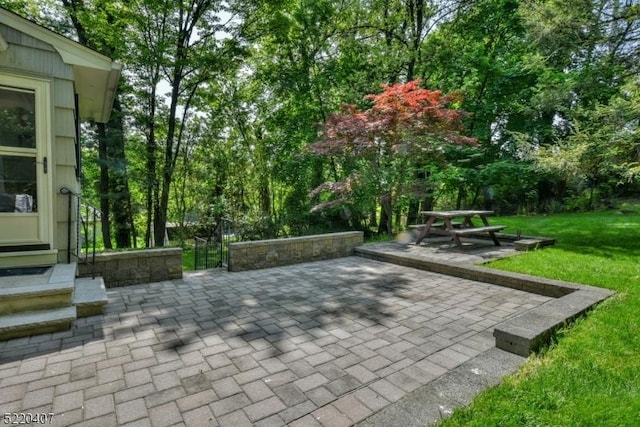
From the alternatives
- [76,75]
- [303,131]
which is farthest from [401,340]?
[303,131]

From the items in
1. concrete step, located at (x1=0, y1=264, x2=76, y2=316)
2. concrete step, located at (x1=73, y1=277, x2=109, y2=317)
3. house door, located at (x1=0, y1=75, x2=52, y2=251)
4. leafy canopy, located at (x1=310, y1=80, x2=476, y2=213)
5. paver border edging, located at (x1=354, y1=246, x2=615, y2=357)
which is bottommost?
paver border edging, located at (x1=354, y1=246, x2=615, y2=357)

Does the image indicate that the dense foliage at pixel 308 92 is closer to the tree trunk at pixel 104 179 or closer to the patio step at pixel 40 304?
the tree trunk at pixel 104 179

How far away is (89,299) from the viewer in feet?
10.1

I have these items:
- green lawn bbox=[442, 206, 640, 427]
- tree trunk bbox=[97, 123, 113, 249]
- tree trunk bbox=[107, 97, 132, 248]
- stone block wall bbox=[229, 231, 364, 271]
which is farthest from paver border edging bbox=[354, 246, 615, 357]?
tree trunk bbox=[97, 123, 113, 249]

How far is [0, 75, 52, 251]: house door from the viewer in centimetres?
335

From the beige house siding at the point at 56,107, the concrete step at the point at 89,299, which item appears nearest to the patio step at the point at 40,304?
the concrete step at the point at 89,299

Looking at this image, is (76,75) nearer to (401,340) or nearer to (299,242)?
(299,242)

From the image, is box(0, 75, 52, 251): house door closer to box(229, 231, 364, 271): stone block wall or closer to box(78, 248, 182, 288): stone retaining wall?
box(78, 248, 182, 288): stone retaining wall

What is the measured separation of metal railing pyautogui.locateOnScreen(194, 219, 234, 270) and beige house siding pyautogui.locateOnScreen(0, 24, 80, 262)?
91.0 inches

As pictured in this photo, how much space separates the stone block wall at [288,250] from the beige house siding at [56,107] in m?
2.04

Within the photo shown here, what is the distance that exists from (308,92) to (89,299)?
805cm

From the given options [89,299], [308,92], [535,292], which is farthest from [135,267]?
[308,92]

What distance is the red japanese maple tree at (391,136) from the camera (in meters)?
6.90

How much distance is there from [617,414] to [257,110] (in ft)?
32.7
